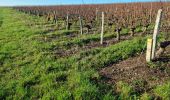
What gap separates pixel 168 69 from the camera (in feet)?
27.6

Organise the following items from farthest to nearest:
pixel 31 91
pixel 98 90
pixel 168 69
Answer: pixel 168 69
pixel 31 91
pixel 98 90

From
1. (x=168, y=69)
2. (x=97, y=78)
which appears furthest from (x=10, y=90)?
(x=168, y=69)

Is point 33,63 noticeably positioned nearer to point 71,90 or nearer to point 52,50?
point 52,50

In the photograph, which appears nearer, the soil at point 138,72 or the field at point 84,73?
the field at point 84,73

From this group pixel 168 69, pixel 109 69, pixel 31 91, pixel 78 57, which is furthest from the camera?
pixel 78 57

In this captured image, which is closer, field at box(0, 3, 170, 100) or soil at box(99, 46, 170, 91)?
field at box(0, 3, 170, 100)

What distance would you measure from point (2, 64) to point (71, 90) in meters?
3.98

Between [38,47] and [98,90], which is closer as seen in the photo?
[98,90]

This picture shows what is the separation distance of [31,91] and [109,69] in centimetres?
228

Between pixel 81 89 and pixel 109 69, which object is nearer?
pixel 81 89


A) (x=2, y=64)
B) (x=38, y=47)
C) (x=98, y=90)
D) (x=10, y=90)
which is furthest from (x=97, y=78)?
(x=38, y=47)

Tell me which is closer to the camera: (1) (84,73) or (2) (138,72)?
(2) (138,72)

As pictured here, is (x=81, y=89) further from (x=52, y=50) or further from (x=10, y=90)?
(x=52, y=50)

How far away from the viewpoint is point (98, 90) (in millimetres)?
7398
